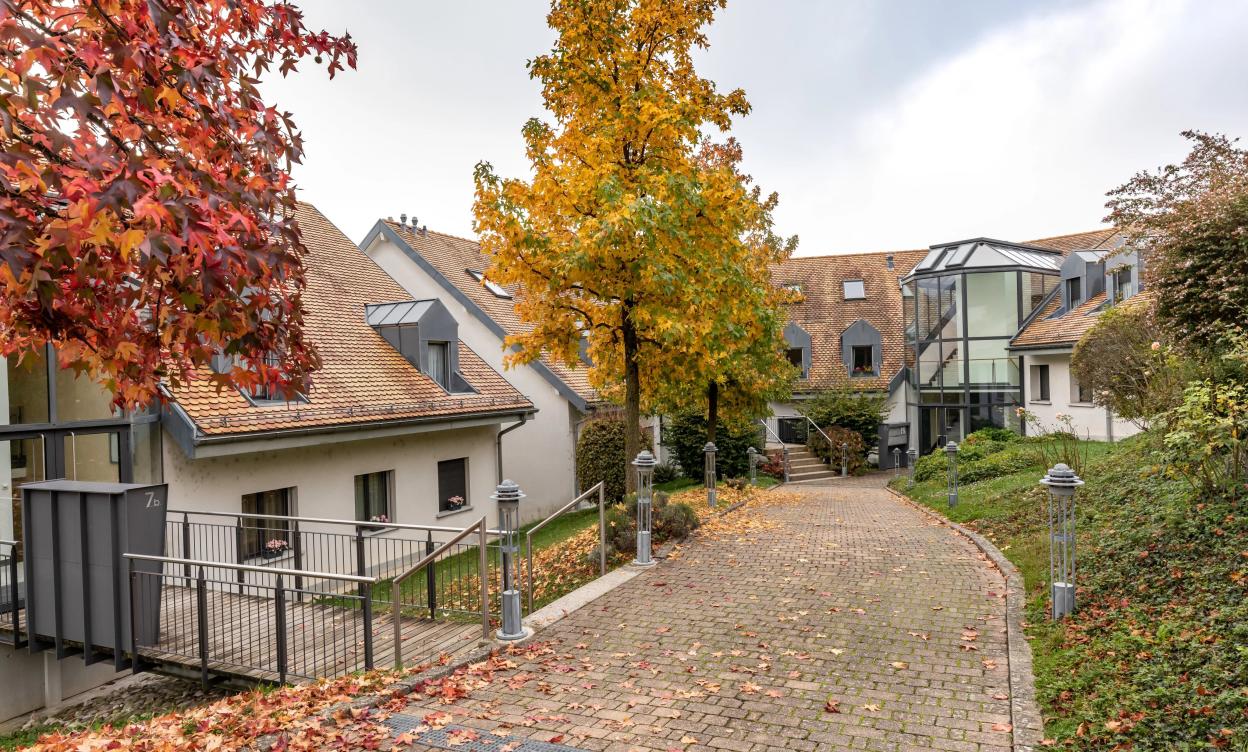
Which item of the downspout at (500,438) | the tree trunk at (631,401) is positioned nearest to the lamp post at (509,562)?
the tree trunk at (631,401)

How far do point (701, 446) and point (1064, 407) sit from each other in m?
11.3

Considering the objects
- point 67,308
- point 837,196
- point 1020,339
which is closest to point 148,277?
point 67,308

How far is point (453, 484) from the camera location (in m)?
16.8

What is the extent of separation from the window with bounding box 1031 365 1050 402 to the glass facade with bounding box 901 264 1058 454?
1.58 ft

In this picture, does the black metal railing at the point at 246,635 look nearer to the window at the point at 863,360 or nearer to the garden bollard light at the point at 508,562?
the garden bollard light at the point at 508,562

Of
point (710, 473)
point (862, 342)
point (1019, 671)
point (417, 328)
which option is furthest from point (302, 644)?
point (862, 342)

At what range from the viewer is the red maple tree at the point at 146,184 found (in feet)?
12.8

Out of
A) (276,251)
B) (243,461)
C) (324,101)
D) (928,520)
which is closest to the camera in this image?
(276,251)

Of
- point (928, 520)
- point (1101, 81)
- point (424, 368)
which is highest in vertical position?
point (1101, 81)

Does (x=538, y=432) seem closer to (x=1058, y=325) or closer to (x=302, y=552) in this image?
(x=302, y=552)

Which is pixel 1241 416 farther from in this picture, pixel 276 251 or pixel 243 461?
pixel 243 461

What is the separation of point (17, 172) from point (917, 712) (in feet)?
21.3

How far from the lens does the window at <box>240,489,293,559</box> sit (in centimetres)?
1190

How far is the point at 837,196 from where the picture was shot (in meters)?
23.1
